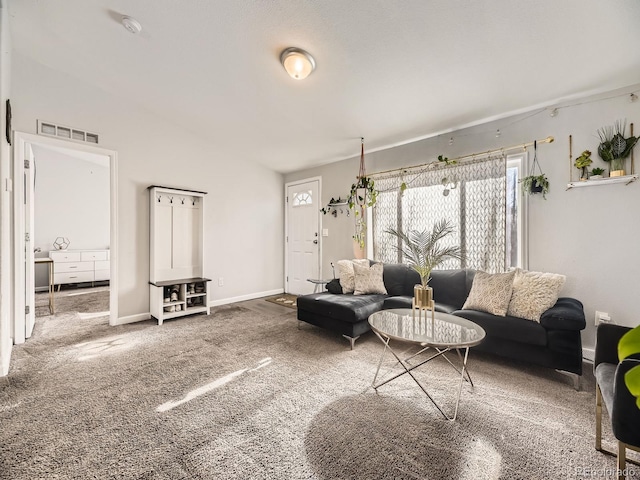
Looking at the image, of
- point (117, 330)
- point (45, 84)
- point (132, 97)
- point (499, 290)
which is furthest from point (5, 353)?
point (499, 290)

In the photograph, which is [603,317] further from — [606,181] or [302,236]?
[302,236]

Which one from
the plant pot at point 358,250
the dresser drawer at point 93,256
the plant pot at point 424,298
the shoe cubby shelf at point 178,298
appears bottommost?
the shoe cubby shelf at point 178,298

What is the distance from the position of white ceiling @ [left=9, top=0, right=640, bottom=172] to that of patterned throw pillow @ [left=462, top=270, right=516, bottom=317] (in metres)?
1.82

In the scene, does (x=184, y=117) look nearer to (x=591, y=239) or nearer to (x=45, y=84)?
(x=45, y=84)

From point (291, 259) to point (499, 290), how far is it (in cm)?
374

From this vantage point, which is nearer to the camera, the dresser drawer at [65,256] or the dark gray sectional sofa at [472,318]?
the dark gray sectional sofa at [472,318]

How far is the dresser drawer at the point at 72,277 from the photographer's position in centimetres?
563

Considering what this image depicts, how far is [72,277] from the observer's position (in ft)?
19.1

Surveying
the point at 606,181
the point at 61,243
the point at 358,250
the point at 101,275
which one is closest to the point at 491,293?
the point at 606,181

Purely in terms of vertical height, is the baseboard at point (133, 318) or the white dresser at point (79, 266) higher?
the white dresser at point (79, 266)

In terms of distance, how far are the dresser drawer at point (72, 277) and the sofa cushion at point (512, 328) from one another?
24.4 ft

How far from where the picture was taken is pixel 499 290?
2.59 m

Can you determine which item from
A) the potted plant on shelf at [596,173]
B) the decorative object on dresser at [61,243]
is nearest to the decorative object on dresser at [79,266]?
the decorative object on dresser at [61,243]

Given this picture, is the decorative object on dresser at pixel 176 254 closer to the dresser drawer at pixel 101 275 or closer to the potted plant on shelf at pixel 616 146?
the dresser drawer at pixel 101 275
